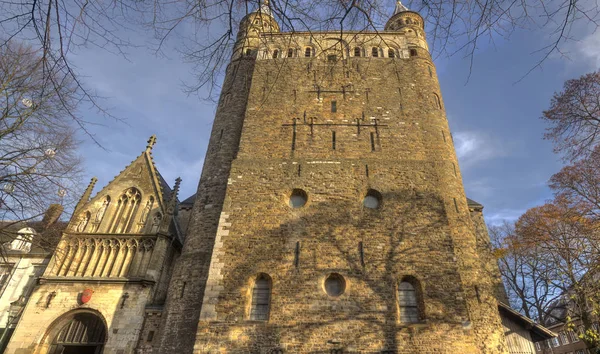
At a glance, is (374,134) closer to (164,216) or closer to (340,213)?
(340,213)

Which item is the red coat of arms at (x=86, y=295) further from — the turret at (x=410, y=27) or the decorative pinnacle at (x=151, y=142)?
the turret at (x=410, y=27)

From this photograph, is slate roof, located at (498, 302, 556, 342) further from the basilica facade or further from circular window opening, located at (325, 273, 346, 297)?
circular window opening, located at (325, 273, 346, 297)

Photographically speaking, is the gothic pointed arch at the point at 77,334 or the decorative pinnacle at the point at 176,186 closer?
the gothic pointed arch at the point at 77,334

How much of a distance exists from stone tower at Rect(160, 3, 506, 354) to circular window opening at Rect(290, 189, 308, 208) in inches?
2.9

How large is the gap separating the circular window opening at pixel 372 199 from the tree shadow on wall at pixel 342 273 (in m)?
0.31

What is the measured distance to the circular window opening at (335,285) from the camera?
1180cm

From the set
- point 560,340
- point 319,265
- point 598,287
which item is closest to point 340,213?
point 319,265

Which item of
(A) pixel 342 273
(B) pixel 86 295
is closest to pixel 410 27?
(A) pixel 342 273

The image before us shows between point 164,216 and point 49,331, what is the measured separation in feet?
19.4

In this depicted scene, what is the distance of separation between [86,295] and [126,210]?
435cm

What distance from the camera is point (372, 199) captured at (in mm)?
14094

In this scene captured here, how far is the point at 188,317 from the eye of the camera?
1240 centimetres

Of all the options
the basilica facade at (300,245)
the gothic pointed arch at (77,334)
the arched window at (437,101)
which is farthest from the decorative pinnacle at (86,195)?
the arched window at (437,101)

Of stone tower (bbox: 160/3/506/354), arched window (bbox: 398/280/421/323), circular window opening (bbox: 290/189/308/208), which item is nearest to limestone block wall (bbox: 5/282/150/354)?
stone tower (bbox: 160/3/506/354)
